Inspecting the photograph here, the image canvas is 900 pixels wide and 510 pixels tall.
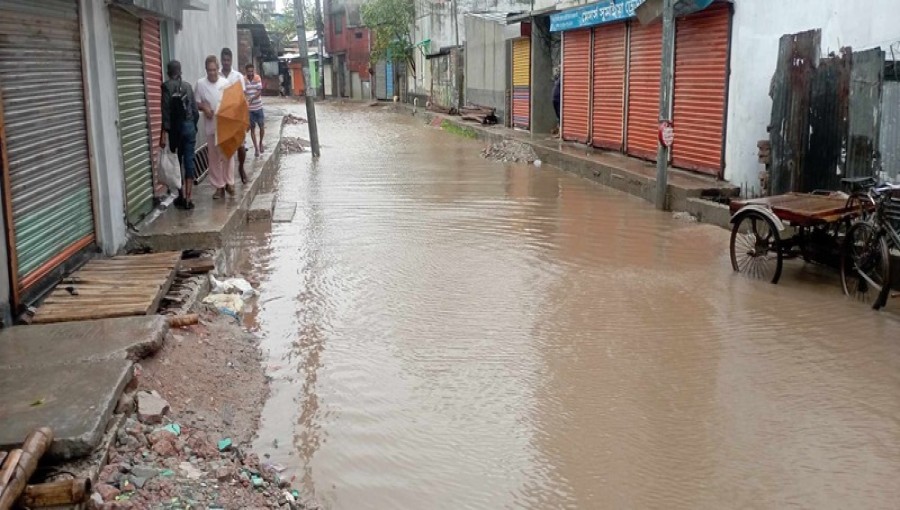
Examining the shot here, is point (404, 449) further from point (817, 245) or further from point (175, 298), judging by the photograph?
point (817, 245)

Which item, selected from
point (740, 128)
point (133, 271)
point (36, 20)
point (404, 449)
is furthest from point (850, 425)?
point (740, 128)

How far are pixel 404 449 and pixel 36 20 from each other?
423 cm

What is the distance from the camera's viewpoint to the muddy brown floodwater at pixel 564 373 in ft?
14.4

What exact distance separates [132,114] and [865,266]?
291 inches

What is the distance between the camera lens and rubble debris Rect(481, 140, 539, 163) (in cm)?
1876

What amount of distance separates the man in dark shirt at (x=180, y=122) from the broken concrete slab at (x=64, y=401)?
551 centimetres

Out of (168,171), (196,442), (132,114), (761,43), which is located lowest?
(196,442)

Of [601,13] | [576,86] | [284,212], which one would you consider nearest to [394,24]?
[576,86]

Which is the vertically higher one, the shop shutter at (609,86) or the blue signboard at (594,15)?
the blue signboard at (594,15)

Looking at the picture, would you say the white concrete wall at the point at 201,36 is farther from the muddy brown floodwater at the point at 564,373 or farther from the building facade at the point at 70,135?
the muddy brown floodwater at the point at 564,373

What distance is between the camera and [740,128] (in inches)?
463

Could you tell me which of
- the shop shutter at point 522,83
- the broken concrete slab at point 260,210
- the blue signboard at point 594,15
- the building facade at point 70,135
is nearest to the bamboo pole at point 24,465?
the building facade at point 70,135

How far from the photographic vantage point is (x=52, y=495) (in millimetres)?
3344

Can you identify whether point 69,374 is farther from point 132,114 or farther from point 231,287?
Result: point 132,114
